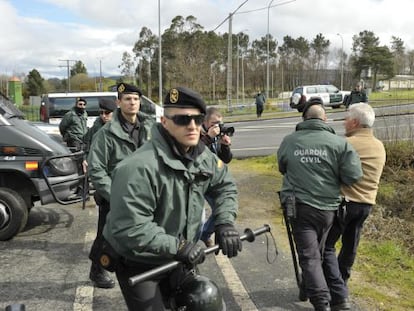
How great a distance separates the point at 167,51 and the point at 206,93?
7481mm

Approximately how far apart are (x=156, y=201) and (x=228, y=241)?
0.41 meters

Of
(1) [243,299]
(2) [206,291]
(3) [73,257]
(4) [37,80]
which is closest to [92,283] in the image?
(3) [73,257]

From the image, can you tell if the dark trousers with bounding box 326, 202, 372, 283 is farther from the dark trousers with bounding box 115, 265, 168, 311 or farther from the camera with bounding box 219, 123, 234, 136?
the dark trousers with bounding box 115, 265, 168, 311

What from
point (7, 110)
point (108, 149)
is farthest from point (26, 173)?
point (108, 149)

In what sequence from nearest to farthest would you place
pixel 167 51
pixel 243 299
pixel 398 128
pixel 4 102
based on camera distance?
pixel 243 299 < pixel 4 102 < pixel 398 128 < pixel 167 51

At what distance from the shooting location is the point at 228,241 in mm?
2377

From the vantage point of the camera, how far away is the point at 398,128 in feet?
30.1

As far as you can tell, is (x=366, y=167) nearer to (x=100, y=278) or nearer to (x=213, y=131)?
(x=213, y=131)

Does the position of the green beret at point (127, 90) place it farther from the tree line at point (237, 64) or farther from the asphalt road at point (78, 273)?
the tree line at point (237, 64)

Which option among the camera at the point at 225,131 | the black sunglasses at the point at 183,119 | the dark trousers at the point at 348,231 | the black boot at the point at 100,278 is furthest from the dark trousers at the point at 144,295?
the camera at the point at 225,131

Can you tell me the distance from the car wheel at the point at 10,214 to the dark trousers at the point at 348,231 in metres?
3.50

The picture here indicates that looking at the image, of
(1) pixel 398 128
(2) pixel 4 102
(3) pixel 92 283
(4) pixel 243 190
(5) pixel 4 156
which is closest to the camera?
(3) pixel 92 283

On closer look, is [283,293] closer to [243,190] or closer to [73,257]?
[73,257]

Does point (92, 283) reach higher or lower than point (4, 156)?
lower
